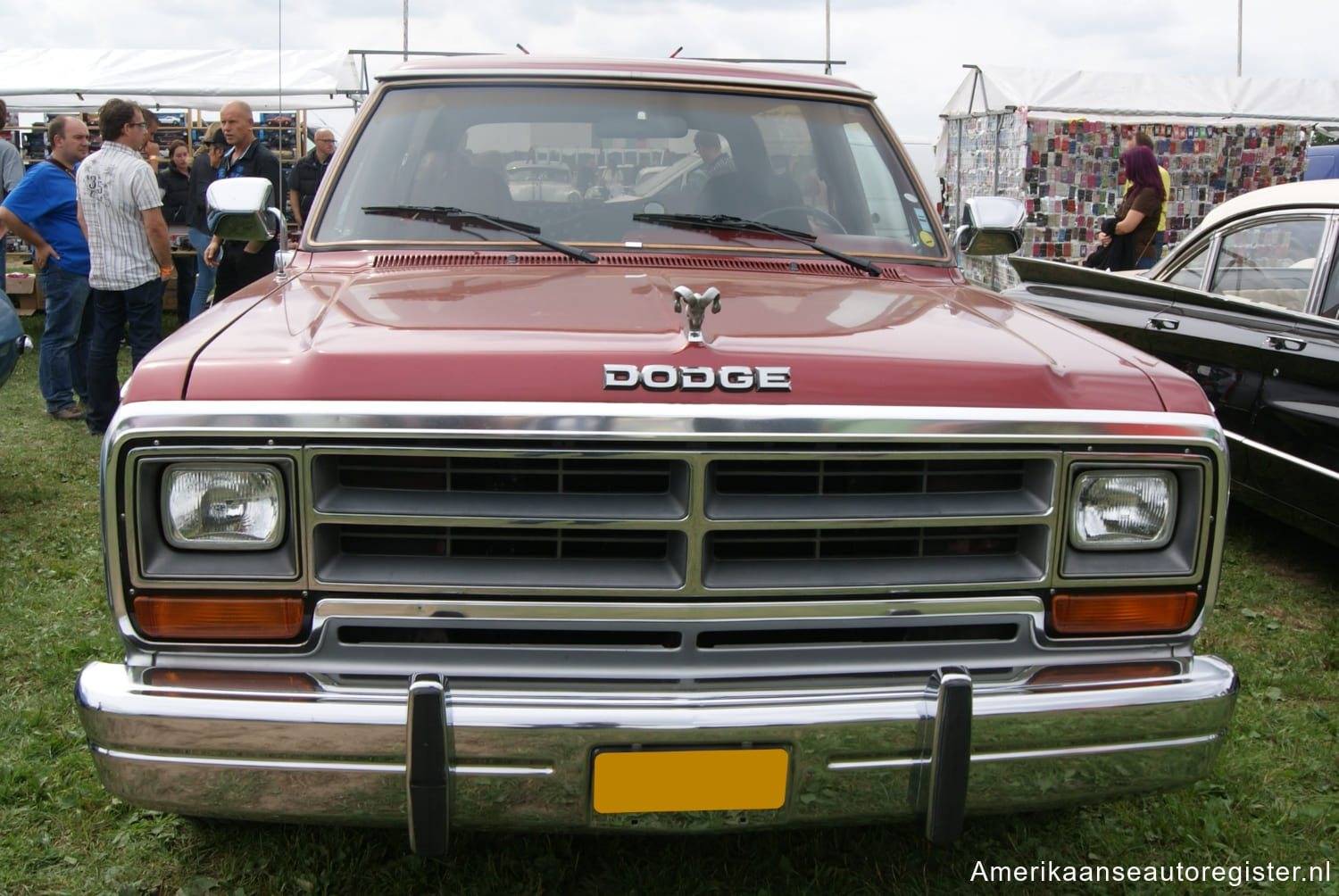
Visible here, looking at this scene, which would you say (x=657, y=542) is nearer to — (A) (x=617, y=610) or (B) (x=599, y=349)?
(A) (x=617, y=610)

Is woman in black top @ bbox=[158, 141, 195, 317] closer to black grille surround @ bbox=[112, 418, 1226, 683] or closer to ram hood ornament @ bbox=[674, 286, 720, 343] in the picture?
black grille surround @ bbox=[112, 418, 1226, 683]

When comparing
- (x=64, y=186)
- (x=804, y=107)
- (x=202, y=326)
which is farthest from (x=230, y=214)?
(x=64, y=186)

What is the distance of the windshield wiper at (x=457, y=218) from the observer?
10.0 ft

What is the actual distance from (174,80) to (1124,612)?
532 inches

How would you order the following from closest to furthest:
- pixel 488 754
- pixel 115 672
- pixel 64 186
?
pixel 488 754 < pixel 115 672 < pixel 64 186

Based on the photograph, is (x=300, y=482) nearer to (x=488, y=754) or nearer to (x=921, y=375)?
(x=488, y=754)

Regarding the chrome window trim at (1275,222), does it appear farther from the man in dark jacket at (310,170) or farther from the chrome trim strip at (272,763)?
the man in dark jacket at (310,170)

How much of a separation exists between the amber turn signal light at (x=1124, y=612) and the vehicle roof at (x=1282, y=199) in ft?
10.6

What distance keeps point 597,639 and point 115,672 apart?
0.88m

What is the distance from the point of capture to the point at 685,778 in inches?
79.1

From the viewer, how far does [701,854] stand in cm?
275

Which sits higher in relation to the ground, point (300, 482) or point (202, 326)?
point (202, 326)

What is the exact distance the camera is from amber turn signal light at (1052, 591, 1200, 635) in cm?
222

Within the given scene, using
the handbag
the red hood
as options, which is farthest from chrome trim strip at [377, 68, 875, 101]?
the handbag
